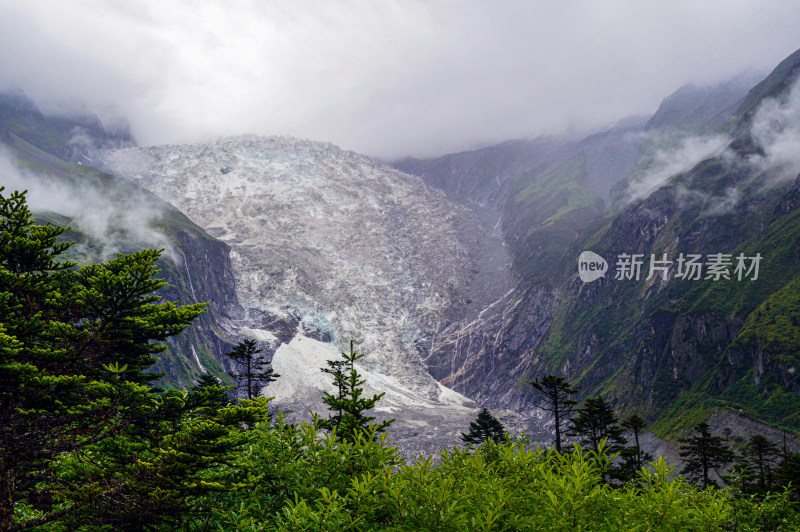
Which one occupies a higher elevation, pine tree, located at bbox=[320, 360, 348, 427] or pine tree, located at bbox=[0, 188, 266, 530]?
pine tree, located at bbox=[0, 188, 266, 530]

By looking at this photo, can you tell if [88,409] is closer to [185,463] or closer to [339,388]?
[185,463]

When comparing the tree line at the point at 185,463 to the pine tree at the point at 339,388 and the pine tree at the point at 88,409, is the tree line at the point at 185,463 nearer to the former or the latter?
the pine tree at the point at 88,409

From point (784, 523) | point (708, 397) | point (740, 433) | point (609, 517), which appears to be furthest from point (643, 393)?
point (609, 517)

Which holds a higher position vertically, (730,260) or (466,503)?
(730,260)

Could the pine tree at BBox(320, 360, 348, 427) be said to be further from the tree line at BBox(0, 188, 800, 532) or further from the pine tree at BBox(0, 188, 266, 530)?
the pine tree at BBox(0, 188, 266, 530)

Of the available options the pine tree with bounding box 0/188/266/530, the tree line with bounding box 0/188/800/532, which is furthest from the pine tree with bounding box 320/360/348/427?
the pine tree with bounding box 0/188/266/530

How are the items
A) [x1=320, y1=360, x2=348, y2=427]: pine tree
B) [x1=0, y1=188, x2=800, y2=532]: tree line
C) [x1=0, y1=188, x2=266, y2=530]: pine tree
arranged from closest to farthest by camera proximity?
1. [x1=0, y1=188, x2=800, y2=532]: tree line
2. [x1=0, y1=188, x2=266, y2=530]: pine tree
3. [x1=320, y1=360, x2=348, y2=427]: pine tree

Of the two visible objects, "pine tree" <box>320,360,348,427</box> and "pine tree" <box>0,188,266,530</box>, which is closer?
"pine tree" <box>0,188,266,530</box>

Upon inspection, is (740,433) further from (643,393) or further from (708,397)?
(643,393)
